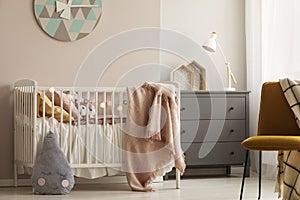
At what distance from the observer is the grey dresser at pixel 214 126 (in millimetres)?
5453

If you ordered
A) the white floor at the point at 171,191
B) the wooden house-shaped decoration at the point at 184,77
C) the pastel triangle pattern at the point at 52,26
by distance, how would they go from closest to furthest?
the white floor at the point at 171,191 → the pastel triangle pattern at the point at 52,26 → the wooden house-shaped decoration at the point at 184,77

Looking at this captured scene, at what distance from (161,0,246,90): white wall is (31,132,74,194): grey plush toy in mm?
1544

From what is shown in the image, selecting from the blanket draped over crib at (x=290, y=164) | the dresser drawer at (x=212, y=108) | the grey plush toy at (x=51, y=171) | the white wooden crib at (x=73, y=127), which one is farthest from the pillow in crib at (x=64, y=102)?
the blanket draped over crib at (x=290, y=164)

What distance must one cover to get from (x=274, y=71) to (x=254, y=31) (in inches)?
20.1

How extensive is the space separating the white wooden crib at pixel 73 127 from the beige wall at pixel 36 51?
129 mm

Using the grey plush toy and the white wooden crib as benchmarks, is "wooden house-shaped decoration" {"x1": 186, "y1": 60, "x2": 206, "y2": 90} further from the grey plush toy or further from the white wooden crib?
the grey plush toy

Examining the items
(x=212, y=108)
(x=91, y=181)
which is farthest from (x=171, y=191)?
(x=212, y=108)

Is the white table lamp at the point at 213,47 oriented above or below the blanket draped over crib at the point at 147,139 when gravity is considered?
above

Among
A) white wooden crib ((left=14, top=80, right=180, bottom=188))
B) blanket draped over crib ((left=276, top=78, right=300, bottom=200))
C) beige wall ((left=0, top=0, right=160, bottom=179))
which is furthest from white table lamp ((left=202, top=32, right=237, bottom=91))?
blanket draped over crib ((left=276, top=78, right=300, bottom=200))

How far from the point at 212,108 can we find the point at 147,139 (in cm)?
102

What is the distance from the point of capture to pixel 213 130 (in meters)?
5.53

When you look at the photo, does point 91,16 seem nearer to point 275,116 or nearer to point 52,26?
point 52,26

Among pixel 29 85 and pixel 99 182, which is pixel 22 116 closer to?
pixel 29 85

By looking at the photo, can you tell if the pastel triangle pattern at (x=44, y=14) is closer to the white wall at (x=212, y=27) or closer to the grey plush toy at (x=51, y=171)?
the grey plush toy at (x=51, y=171)
